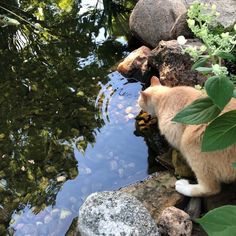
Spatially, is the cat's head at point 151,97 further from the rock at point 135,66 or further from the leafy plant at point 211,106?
the leafy plant at point 211,106

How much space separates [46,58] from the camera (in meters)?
7.11

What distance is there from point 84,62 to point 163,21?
145 cm

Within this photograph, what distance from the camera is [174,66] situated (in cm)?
571

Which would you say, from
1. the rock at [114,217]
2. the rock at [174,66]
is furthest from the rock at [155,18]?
the rock at [114,217]

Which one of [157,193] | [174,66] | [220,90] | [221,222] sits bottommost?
[157,193]

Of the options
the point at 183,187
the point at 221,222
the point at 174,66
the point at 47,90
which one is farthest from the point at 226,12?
the point at 221,222

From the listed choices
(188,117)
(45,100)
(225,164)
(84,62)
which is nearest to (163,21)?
(84,62)

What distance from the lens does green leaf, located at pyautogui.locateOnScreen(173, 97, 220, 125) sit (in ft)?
7.34

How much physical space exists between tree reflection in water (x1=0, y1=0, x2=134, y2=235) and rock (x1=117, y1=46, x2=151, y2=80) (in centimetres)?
32

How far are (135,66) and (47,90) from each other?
4.61 ft

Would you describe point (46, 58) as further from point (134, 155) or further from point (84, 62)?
point (134, 155)

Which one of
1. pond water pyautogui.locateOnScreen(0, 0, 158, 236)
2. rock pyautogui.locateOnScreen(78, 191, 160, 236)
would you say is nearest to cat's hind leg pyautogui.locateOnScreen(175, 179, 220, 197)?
rock pyautogui.locateOnScreen(78, 191, 160, 236)

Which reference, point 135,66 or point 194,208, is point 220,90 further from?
point 135,66

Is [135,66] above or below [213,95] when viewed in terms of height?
below
